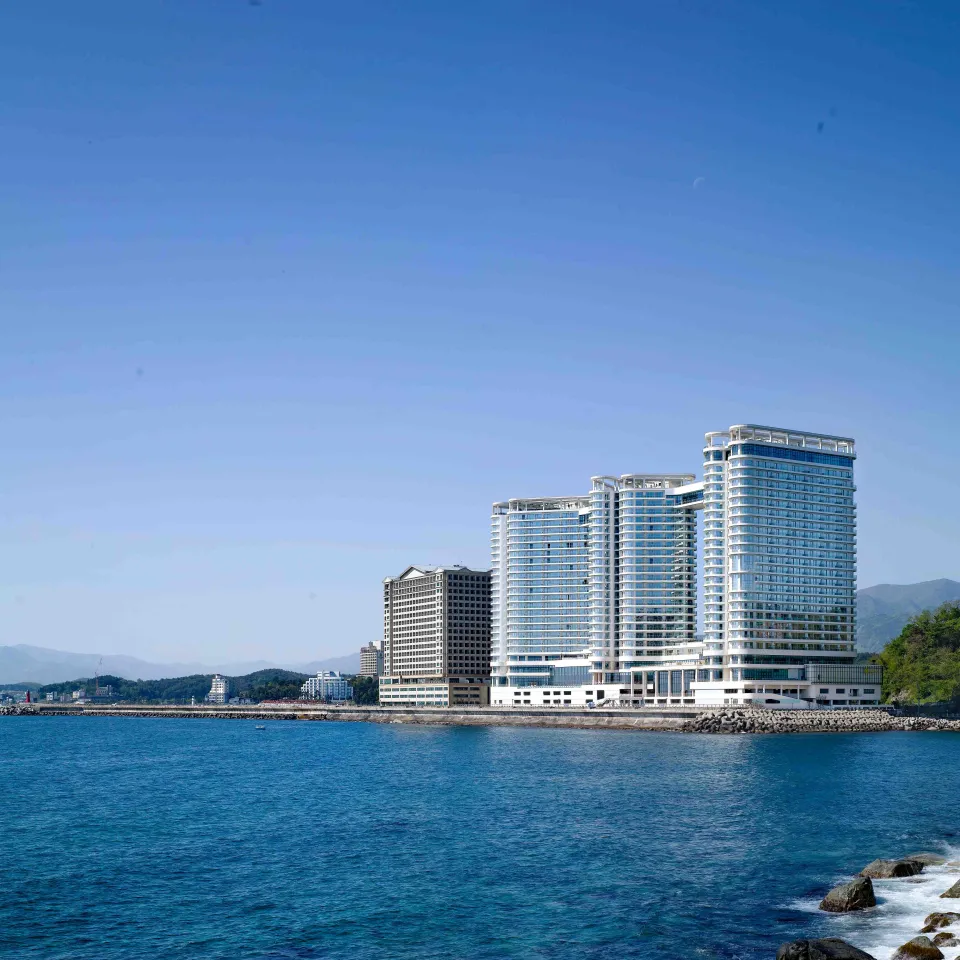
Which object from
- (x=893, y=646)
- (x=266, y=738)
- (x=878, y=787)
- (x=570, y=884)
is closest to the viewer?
(x=570, y=884)

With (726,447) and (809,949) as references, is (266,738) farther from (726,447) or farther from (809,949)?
(809,949)

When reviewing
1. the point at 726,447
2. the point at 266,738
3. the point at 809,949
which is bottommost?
the point at 266,738

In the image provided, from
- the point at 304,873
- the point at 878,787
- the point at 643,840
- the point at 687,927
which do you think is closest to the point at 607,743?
the point at 878,787

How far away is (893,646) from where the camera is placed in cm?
19975

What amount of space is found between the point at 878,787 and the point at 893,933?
158ft

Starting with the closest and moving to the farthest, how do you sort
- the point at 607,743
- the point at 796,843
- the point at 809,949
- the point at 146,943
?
the point at 809,949, the point at 146,943, the point at 796,843, the point at 607,743

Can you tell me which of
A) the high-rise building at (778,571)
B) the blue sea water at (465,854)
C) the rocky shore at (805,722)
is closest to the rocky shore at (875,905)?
the blue sea water at (465,854)

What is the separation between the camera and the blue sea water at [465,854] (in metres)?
41.7

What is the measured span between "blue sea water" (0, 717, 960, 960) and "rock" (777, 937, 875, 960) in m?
2.56

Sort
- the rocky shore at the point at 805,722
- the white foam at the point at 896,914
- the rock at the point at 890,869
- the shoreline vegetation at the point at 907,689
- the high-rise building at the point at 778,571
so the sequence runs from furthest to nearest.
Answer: the high-rise building at the point at 778,571, the shoreline vegetation at the point at 907,689, the rocky shore at the point at 805,722, the rock at the point at 890,869, the white foam at the point at 896,914

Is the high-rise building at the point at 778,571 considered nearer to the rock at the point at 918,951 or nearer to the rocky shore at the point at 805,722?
the rocky shore at the point at 805,722

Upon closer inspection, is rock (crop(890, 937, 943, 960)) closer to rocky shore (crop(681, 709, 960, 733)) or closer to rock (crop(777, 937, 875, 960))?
rock (crop(777, 937, 875, 960))

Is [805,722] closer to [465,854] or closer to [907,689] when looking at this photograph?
[907,689]

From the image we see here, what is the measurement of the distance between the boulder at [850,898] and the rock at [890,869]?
194 inches
